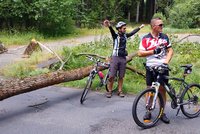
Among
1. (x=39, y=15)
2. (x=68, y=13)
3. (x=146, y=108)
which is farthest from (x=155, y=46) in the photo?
(x=68, y=13)

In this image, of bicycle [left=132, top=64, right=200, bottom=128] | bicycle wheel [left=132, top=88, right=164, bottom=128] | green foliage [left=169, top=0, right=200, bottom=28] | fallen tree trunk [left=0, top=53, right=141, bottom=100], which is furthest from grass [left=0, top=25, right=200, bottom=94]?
green foliage [left=169, top=0, right=200, bottom=28]

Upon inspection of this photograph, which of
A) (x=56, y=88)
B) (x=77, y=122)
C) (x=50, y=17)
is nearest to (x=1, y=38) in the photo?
(x=50, y=17)

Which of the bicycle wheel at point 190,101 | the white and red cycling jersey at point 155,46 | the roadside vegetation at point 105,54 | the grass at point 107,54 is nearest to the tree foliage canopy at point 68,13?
the roadside vegetation at point 105,54

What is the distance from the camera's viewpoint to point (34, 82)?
26.7 ft

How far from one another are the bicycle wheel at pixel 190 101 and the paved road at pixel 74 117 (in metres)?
0.16

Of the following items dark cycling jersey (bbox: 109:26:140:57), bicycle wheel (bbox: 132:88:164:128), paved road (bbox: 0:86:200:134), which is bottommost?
paved road (bbox: 0:86:200:134)

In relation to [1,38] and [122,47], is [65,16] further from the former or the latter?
[122,47]

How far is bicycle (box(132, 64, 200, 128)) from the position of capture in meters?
6.44

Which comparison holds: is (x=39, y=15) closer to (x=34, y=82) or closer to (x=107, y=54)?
(x=107, y=54)

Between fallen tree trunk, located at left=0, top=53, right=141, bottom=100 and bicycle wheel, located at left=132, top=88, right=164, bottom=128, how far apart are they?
2.62 meters

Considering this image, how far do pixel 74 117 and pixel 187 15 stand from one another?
24.2 meters

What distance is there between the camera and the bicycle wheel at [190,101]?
698 centimetres

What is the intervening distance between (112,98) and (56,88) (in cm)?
182

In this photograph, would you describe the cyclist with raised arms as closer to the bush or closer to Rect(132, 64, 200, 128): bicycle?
Rect(132, 64, 200, 128): bicycle
